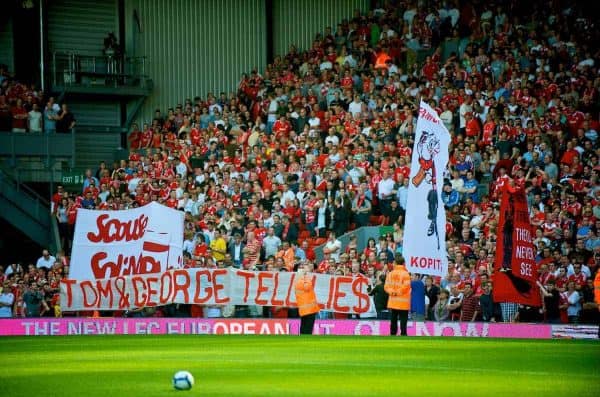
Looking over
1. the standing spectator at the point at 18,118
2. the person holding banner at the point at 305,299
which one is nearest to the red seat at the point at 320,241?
the person holding banner at the point at 305,299

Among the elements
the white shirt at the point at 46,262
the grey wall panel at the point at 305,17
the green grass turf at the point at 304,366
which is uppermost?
the grey wall panel at the point at 305,17

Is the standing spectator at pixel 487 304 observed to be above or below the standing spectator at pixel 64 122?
below

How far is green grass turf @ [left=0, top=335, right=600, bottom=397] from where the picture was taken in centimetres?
1323

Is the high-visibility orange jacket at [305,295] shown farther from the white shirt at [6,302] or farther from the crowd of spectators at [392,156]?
the white shirt at [6,302]

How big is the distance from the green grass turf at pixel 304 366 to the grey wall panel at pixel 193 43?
21.9 m

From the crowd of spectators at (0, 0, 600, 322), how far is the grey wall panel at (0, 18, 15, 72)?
17.8 ft

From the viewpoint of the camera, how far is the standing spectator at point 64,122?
39.0 metres

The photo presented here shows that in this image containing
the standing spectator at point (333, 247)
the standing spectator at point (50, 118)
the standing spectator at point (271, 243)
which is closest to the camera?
the standing spectator at point (333, 247)

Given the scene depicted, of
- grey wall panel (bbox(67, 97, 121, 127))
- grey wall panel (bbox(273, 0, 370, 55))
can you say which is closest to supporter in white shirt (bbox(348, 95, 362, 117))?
grey wall panel (bbox(273, 0, 370, 55))

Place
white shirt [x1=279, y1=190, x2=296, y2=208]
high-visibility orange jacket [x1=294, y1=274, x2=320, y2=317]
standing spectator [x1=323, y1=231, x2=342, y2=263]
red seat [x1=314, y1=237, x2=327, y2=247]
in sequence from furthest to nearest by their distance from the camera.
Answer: white shirt [x1=279, y1=190, x2=296, y2=208]
red seat [x1=314, y1=237, x2=327, y2=247]
standing spectator [x1=323, y1=231, x2=342, y2=263]
high-visibility orange jacket [x1=294, y1=274, x2=320, y2=317]

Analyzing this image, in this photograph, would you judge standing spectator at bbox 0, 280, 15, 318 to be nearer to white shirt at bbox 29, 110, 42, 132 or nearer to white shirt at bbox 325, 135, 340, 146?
white shirt at bbox 29, 110, 42, 132

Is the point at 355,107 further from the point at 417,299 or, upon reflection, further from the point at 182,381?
the point at 182,381

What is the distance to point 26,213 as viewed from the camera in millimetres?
36750

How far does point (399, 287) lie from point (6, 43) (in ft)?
76.3
